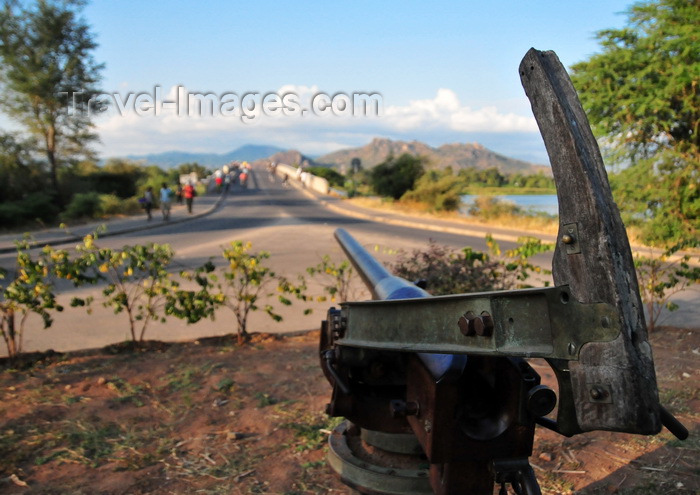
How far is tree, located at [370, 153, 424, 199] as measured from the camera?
38.1 meters

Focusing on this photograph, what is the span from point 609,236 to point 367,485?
1.80 metres

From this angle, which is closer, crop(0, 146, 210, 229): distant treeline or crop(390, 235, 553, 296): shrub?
crop(390, 235, 553, 296): shrub

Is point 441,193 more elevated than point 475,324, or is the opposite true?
point 475,324

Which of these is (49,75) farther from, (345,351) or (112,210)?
(345,351)

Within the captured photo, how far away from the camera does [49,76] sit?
94.4 feet

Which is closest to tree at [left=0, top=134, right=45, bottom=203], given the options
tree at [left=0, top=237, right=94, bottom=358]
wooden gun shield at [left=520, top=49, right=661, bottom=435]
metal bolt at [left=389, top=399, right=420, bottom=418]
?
tree at [left=0, top=237, right=94, bottom=358]

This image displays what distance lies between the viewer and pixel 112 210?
27188 millimetres

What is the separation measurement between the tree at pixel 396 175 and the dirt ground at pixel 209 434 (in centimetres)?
3256

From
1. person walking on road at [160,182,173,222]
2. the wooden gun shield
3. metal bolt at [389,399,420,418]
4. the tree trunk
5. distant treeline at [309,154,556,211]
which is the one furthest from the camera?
distant treeline at [309,154,556,211]

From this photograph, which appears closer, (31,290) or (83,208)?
(31,290)

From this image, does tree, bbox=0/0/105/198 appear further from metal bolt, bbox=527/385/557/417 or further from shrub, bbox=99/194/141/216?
metal bolt, bbox=527/385/557/417

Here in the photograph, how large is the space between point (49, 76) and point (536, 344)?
32.0 meters

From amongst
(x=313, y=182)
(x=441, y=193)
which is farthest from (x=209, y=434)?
(x=313, y=182)

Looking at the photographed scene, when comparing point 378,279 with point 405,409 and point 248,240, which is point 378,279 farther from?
point 248,240
